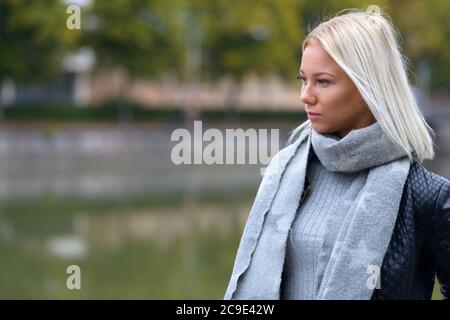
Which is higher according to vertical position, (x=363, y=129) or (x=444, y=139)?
(x=444, y=139)

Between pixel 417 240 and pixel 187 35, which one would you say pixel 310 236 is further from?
pixel 187 35

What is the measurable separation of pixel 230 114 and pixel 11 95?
912 cm

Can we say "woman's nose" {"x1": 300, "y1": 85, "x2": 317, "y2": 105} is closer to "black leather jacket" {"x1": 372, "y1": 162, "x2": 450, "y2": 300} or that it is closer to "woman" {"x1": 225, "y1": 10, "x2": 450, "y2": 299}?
"woman" {"x1": 225, "y1": 10, "x2": 450, "y2": 299}

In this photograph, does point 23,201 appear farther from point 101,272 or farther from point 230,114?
point 230,114

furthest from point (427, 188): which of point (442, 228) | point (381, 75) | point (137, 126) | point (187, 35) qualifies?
point (187, 35)

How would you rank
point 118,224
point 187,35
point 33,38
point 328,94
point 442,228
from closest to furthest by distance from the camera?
1. point 442,228
2. point 328,94
3. point 118,224
4. point 33,38
5. point 187,35

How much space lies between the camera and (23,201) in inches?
619

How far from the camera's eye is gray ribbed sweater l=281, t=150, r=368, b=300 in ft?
6.70

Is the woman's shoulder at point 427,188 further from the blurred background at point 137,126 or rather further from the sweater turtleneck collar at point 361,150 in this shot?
the blurred background at point 137,126

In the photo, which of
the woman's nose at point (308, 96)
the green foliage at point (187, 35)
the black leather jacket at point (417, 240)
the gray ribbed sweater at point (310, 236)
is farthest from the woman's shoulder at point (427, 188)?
the green foliage at point (187, 35)

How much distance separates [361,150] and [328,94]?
0.14m

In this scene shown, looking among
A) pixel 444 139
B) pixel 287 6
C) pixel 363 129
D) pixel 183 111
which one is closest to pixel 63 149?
pixel 183 111

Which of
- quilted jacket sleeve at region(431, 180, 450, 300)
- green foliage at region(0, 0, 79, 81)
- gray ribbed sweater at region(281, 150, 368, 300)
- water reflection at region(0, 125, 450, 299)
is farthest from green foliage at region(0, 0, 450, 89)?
quilted jacket sleeve at region(431, 180, 450, 300)

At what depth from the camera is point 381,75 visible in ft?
6.61
